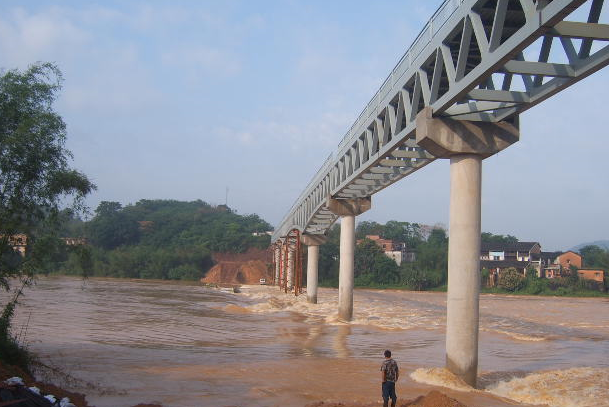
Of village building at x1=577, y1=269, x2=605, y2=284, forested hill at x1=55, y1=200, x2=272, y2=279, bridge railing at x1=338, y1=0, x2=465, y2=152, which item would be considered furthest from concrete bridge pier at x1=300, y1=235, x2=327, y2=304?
village building at x1=577, y1=269, x2=605, y2=284

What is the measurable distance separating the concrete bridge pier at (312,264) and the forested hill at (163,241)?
49914 mm

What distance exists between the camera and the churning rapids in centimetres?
1518

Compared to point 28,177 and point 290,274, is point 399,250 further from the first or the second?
point 28,177

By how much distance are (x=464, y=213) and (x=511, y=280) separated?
91517 millimetres

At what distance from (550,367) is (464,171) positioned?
9.37 metres

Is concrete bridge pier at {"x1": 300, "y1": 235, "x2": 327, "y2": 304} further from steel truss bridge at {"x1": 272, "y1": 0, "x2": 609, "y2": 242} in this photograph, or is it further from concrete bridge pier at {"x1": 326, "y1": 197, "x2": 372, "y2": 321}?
steel truss bridge at {"x1": 272, "y1": 0, "x2": 609, "y2": 242}

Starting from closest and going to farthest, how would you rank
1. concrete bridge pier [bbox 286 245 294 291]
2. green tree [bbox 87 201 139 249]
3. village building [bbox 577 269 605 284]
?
concrete bridge pier [bbox 286 245 294 291]
village building [bbox 577 269 605 284]
green tree [bbox 87 201 139 249]

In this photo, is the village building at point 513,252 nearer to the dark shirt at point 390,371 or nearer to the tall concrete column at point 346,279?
the tall concrete column at point 346,279

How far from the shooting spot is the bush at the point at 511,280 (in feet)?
333

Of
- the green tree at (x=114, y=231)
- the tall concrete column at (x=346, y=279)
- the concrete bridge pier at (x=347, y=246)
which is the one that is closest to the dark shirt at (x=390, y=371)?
the concrete bridge pier at (x=347, y=246)

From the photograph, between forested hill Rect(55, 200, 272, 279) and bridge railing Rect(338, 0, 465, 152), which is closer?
bridge railing Rect(338, 0, 465, 152)

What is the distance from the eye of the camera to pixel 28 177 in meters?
15.2

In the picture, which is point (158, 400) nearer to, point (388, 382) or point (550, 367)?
point (388, 382)

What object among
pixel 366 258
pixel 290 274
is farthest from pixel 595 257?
pixel 290 274
